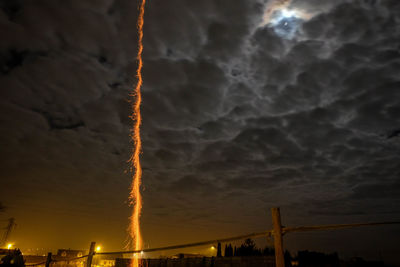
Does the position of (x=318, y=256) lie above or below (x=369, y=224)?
below

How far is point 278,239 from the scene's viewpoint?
217 inches

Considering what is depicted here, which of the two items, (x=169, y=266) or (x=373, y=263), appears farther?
(x=169, y=266)

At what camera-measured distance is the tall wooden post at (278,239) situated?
17.8 ft

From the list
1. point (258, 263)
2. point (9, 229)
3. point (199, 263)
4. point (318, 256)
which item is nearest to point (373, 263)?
point (318, 256)

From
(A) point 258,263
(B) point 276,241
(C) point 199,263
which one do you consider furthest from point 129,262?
(B) point 276,241

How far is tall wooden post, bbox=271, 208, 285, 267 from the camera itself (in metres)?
5.42

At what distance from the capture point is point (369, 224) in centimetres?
507

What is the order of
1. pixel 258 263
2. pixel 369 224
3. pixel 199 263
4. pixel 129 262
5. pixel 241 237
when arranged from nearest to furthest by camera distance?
pixel 369 224, pixel 241 237, pixel 258 263, pixel 199 263, pixel 129 262

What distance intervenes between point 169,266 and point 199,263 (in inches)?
115

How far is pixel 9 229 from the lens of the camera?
49.1 m

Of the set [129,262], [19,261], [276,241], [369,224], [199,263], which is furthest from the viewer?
[129,262]

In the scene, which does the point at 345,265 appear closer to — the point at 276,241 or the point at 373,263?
the point at 373,263

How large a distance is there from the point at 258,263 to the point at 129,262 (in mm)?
12323

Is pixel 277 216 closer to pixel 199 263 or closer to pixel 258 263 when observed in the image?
pixel 258 263
